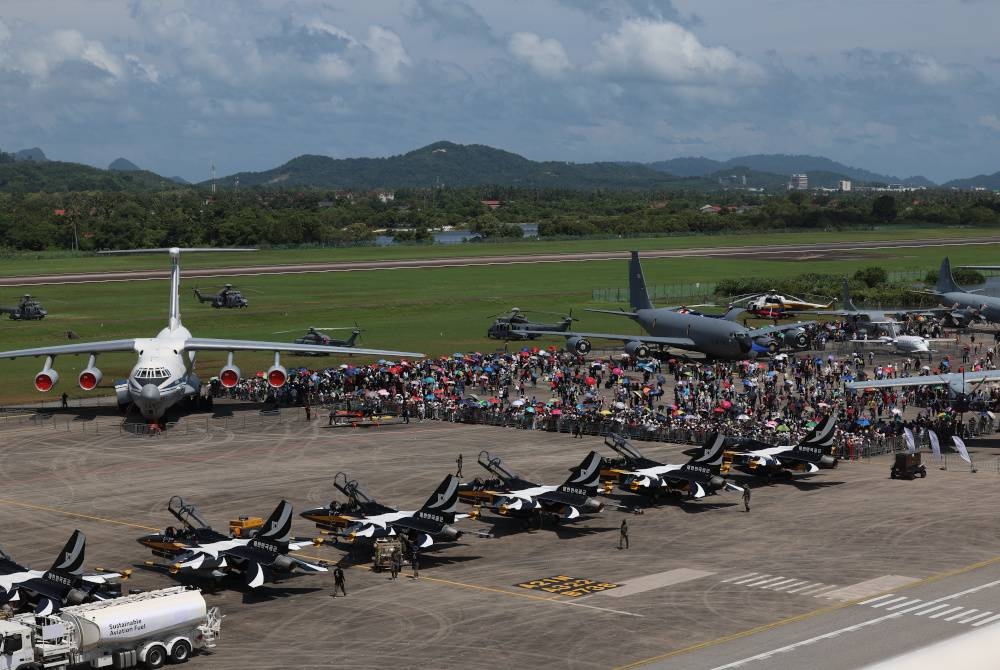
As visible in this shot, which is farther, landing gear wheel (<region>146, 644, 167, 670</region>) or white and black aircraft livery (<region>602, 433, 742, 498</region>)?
white and black aircraft livery (<region>602, 433, 742, 498</region>)

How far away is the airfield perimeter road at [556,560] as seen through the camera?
35031 mm

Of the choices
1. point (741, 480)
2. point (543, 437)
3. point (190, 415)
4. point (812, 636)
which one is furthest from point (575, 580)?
point (190, 415)

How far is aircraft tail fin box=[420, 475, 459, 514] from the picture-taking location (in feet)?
148

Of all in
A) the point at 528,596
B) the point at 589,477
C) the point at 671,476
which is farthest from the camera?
the point at 671,476

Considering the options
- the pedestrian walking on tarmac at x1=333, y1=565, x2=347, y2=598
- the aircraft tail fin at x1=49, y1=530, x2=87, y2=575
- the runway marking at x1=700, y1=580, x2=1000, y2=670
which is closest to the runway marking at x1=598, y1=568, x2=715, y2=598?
the runway marking at x1=700, y1=580, x2=1000, y2=670

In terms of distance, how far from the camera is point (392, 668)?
33.4 meters

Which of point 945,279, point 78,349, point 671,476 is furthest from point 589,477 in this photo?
point 945,279

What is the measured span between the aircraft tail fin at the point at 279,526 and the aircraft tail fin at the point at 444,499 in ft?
19.1

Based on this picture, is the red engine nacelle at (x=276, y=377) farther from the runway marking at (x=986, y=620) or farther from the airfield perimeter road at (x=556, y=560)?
the runway marking at (x=986, y=620)

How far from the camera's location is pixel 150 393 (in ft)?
224

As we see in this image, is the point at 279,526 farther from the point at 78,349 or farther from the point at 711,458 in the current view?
the point at 78,349

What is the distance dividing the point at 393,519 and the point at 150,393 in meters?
28.0

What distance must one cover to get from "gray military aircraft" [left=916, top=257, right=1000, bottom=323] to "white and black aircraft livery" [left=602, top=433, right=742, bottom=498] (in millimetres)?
69928

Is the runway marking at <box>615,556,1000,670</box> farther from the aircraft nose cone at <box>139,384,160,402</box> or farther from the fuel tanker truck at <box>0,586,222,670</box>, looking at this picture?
the aircraft nose cone at <box>139,384,160,402</box>
